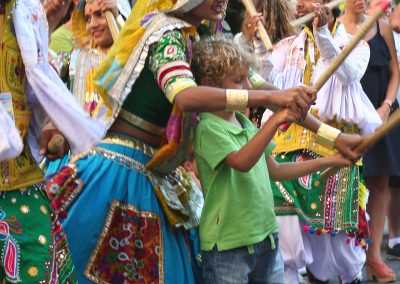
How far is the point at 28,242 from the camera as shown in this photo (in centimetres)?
383

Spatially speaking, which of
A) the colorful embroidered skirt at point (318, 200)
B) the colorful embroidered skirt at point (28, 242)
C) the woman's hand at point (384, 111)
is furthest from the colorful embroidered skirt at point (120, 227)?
the woman's hand at point (384, 111)

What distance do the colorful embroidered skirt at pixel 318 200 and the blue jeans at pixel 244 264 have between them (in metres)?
2.29

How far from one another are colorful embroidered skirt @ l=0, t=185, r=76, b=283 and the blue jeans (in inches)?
24.2

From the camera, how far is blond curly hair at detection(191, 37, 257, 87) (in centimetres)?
435

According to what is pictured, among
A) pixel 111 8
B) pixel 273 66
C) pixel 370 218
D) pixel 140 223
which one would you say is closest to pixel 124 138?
pixel 140 223

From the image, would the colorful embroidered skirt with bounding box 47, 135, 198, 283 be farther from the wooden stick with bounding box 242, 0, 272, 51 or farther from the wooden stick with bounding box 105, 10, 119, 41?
the wooden stick with bounding box 242, 0, 272, 51

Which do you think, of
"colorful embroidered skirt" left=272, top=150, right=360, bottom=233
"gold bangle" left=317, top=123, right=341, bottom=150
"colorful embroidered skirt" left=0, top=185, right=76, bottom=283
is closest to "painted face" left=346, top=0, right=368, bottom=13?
"colorful embroidered skirt" left=272, top=150, right=360, bottom=233

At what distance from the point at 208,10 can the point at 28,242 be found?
1134 mm

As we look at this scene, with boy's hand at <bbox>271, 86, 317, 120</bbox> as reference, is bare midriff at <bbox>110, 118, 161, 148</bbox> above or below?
below

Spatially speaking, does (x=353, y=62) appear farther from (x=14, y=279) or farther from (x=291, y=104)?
(x=14, y=279)

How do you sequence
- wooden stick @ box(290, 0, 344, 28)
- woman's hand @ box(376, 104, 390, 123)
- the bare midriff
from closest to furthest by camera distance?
1. the bare midriff
2. wooden stick @ box(290, 0, 344, 28)
3. woman's hand @ box(376, 104, 390, 123)

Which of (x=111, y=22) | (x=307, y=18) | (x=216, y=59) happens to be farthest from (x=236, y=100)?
(x=307, y=18)

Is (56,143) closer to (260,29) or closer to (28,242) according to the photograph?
(28,242)

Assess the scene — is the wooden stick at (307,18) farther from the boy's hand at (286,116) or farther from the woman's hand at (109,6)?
the boy's hand at (286,116)
